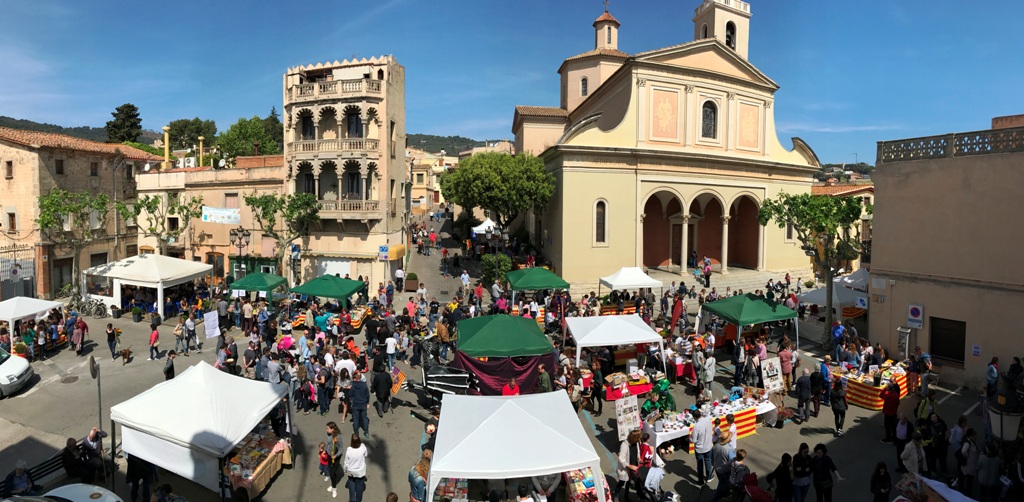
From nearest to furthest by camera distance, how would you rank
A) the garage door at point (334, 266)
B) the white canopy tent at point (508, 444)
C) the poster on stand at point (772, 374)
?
the white canopy tent at point (508, 444) → the poster on stand at point (772, 374) → the garage door at point (334, 266)

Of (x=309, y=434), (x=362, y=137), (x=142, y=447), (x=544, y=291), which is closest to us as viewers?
(x=142, y=447)

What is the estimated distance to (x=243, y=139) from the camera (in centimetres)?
6016

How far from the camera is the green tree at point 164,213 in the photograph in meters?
30.0

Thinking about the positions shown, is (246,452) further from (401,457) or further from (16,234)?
(16,234)

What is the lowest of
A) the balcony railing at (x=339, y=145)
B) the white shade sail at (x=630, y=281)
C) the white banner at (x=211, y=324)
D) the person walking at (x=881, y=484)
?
the person walking at (x=881, y=484)

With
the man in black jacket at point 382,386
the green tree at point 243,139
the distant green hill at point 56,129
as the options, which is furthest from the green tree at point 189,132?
the man in black jacket at point 382,386

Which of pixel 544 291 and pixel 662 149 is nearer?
pixel 544 291

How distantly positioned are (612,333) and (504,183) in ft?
65.1

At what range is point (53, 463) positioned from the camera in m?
11.0

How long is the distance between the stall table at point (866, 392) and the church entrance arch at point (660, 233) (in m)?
21.1

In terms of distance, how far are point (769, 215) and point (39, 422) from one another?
23.6 m

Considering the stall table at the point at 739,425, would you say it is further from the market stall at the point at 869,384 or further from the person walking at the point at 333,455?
the person walking at the point at 333,455

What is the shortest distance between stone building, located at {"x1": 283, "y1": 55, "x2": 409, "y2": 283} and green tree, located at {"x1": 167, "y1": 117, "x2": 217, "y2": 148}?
5691cm

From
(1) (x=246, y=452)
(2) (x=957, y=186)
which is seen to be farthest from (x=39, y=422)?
(2) (x=957, y=186)
